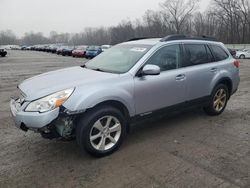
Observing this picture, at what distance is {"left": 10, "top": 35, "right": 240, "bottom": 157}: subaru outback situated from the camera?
144 inches

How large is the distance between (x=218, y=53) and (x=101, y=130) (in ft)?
11.2

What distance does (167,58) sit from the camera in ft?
15.9

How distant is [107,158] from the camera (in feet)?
13.1

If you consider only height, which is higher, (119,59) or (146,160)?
(119,59)

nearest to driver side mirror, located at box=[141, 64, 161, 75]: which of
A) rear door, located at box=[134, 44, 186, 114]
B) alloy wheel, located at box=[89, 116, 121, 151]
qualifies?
rear door, located at box=[134, 44, 186, 114]

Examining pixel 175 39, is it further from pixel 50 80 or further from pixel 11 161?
pixel 11 161

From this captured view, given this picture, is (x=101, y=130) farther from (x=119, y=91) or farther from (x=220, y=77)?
(x=220, y=77)

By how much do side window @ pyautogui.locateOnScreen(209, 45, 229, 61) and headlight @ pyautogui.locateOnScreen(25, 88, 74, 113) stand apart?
3.53 meters

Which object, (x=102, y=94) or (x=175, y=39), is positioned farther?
(x=175, y=39)

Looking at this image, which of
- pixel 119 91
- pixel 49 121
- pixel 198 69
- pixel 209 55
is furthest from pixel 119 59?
pixel 209 55

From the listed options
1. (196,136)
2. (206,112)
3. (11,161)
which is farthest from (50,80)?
(206,112)

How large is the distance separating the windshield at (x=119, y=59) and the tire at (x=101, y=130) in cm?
80

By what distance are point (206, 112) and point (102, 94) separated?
309 cm

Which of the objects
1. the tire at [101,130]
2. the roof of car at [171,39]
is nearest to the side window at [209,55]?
the roof of car at [171,39]
